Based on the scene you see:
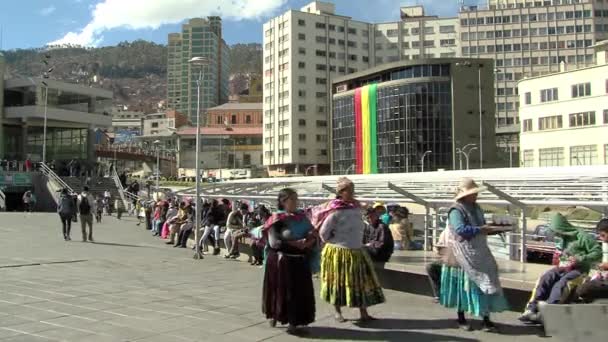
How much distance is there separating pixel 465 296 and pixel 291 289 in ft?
6.53

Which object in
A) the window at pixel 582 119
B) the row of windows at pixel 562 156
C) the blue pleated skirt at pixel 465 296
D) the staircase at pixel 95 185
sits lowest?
the blue pleated skirt at pixel 465 296

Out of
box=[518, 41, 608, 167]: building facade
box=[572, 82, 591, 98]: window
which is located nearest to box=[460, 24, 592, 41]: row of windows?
box=[518, 41, 608, 167]: building facade

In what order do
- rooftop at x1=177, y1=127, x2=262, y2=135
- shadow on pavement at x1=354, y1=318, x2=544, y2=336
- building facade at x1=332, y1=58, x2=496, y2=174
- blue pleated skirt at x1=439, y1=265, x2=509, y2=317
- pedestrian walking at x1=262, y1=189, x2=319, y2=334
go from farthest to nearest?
rooftop at x1=177, y1=127, x2=262, y2=135
building facade at x1=332, y1=58, x2=496, y2=174
shadow on pavement at x1=354, y1=318, x2=544, y2=336
pedestrian walking at x1=262, y1=189, x2=319, y2=334
blue pleated skirt at x1=439, y1=265, x2=509, y2=317

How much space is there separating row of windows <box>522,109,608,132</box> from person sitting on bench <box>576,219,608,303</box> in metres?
62.7

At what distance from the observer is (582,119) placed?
215 ft

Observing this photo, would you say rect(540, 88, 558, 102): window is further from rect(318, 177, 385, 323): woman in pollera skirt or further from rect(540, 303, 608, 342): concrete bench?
rect(540, 303, 608, 342): concrete bench

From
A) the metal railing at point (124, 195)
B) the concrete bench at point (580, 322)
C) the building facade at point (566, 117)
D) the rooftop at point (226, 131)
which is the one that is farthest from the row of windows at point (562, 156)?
the concrete bench at point (580, 322)

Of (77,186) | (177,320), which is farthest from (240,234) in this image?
(77,186)

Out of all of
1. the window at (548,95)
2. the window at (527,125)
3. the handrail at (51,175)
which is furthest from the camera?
the window at (527,125)

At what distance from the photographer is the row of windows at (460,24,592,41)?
113 m

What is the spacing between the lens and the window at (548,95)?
6822 cm

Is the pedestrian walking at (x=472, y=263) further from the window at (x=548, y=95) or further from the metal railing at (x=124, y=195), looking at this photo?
the window at (x=548, y=95)

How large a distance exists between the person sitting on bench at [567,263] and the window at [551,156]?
212ft

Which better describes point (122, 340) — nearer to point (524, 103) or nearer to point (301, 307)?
point (301, 307)
